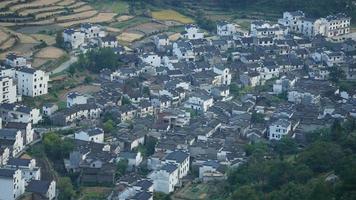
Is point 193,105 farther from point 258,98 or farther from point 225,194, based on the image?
point 225,194

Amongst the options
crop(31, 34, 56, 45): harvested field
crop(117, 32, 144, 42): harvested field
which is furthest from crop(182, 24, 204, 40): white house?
crop(31, 34, 56, 45): harvested field

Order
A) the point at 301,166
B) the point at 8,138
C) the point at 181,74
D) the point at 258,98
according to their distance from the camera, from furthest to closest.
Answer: the point at 181,74 → the point at 258,98 → the point at 8,138 → the point at 301,166

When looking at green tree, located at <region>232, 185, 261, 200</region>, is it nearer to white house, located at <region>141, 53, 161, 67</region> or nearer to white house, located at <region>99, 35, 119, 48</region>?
white house, located at <region>141, 53, 161, 67</region>

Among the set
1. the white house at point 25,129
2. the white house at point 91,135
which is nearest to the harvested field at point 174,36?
the white house at point 91,135

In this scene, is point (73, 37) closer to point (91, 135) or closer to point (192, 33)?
point (192, 33)

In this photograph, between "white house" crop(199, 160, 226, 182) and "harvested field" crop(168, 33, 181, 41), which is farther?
"harvested field" crop(168, 33, 181, 41)

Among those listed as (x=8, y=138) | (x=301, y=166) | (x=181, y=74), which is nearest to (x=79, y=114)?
(x=8, y=138)
